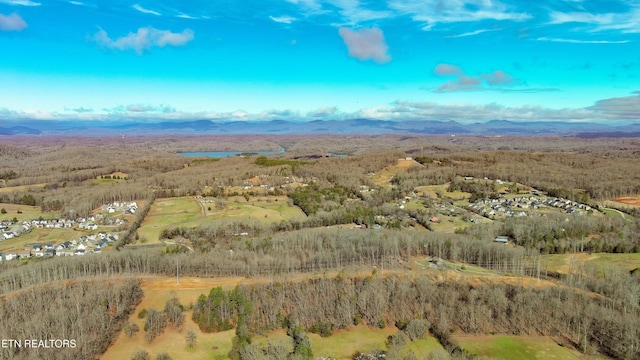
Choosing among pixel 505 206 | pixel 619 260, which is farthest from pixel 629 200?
pixel 619 260

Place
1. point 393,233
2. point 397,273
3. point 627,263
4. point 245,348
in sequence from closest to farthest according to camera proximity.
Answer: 1. point 245,348
2. point 397,273
3. point 627,263
4. point 393,233

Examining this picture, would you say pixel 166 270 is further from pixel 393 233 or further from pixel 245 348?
pixel 393 233

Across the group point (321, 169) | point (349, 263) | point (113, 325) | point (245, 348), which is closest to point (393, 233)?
point (349, 263)

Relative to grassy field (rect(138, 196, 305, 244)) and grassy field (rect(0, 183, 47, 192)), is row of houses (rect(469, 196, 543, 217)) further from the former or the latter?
grassy field (rect(0, 183, 47, 192))

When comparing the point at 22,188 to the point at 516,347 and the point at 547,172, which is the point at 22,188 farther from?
the point at 547,172

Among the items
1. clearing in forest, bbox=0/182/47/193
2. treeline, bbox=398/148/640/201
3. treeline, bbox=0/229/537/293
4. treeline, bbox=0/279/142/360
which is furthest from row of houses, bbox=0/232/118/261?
treeline, bbox=398/148/640/201
